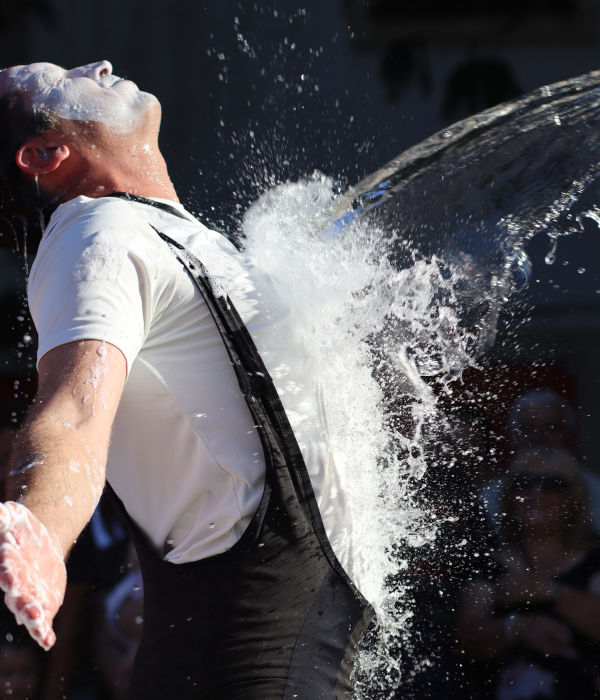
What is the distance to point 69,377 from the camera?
98 cm

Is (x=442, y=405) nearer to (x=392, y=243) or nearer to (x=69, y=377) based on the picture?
Answer: (x=392, y=243)

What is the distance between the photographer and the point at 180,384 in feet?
4.19

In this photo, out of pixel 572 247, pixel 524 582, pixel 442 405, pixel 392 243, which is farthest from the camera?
pixel 572 247

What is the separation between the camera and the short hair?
1.63 m

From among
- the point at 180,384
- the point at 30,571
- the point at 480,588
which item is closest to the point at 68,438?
the point at 30,571

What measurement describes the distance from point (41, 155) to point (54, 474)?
984 millimetres

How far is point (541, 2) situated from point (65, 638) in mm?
3791

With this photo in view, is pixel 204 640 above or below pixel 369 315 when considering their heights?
below

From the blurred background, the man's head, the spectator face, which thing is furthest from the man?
the blurred background

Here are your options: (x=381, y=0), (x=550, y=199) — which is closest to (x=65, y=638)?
(x=550, y=199)

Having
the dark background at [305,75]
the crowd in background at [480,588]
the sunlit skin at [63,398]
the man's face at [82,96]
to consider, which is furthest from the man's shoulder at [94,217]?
the dark background at [305,75]

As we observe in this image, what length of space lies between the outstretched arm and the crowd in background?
69.7 inches

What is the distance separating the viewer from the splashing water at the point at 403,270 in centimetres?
152

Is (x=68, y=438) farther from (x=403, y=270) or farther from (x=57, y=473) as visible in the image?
(x=403, y=270)
